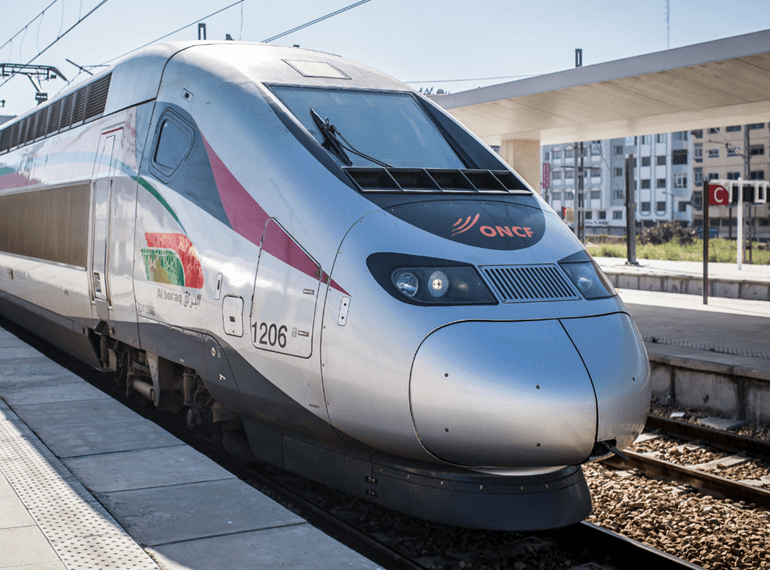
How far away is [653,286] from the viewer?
62.9 ft

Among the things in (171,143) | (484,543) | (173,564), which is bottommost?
(484,543)

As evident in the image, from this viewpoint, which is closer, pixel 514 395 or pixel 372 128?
pixel 514 395

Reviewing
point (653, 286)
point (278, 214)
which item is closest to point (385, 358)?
point (278, 214)

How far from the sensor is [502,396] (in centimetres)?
364

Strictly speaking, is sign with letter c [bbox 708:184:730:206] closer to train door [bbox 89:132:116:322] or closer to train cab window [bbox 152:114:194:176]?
train door [bbox 89:132:116:322]

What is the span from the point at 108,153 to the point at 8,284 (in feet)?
16.9

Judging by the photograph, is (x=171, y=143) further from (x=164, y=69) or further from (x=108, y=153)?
(x=108, y=153)

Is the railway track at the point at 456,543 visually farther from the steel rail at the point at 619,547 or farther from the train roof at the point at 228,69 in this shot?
the train roof at the point at 228,69

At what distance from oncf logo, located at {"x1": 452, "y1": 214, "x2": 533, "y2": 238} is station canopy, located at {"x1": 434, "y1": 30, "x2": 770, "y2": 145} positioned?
6.81m

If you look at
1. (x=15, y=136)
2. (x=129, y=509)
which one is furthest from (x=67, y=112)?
(x=129, y=509)

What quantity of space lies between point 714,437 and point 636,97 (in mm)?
7195

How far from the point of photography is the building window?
7462cm

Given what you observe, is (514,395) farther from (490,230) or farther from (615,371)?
(490,230)

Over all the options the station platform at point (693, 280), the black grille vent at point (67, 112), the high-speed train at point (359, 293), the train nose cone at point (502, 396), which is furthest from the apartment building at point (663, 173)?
the train nose cone at point (502, 396)
